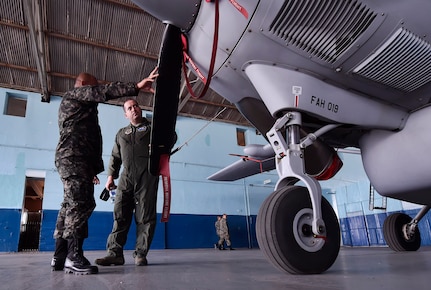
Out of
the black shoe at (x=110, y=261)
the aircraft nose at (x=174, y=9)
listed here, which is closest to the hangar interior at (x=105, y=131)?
the black shoe at (x=110, y=261)

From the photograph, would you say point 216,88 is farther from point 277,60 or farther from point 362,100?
point 362,100

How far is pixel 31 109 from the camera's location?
10758mm

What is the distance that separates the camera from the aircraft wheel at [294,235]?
143cm

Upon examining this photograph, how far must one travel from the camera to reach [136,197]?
2.90 m

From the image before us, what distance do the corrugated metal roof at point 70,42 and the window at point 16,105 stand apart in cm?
40

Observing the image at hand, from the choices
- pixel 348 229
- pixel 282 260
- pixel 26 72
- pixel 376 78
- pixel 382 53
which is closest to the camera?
pixel 282 260

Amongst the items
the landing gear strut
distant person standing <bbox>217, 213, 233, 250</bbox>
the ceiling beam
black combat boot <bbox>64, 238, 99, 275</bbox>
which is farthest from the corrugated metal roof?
the landing gear strut

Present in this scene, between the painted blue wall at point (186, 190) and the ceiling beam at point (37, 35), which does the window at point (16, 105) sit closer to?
the painted blue wall at point (186, 190)

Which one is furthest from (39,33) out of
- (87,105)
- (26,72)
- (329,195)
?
(329,195)

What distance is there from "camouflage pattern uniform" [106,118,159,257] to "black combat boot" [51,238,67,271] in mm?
478

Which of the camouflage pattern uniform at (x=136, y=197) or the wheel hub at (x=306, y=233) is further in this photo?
the camouflage pattern uniform at (x=136, y=197)

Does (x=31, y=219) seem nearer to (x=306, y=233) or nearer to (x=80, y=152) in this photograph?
(x=80, y=152)

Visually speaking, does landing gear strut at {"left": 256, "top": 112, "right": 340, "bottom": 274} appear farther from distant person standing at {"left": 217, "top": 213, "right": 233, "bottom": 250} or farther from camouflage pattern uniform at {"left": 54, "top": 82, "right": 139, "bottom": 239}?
distant person standing at {"left": 217, "top": 213, "right": 233, "bottom": 250}

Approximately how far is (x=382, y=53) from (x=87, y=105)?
6.75 ft
